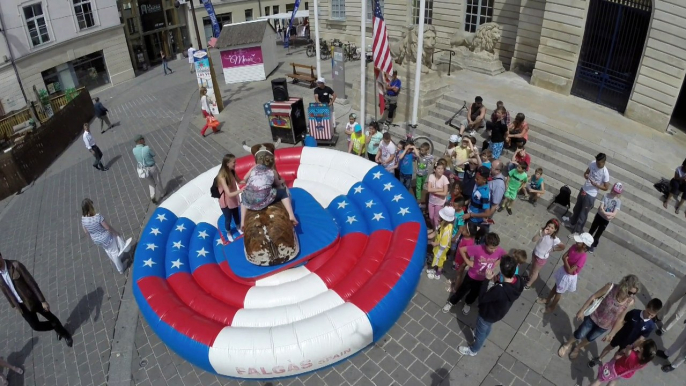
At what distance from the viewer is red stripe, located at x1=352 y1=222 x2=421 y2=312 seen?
268 inches

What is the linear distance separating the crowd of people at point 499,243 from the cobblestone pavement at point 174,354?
28 centimetres

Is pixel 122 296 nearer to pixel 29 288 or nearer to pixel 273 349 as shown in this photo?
pixel 29 288

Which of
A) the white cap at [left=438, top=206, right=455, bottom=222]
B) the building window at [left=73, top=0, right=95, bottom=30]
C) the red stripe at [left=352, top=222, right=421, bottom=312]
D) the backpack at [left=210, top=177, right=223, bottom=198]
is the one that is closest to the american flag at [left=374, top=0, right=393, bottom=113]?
the red stripe at [left=352, top=222, right=421, bottom=312]

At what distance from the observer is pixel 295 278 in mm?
7770

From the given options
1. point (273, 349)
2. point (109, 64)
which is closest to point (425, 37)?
point (273, 349)

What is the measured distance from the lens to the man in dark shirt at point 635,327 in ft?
18.1

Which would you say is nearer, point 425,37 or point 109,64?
point 425,37

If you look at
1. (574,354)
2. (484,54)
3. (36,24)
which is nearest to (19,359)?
(574,354)

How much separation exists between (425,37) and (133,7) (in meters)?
21.5

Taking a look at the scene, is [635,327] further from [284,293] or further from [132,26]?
[132,26]

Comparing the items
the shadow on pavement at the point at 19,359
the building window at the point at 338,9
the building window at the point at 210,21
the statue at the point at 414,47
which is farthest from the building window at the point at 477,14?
the building window at the point at 210,21

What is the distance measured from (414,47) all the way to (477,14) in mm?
7377

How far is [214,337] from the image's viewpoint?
637cm

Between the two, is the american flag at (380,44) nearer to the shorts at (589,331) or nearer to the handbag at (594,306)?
the handbag at (594,306)
